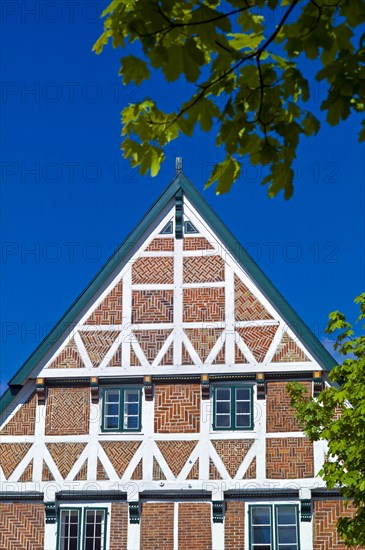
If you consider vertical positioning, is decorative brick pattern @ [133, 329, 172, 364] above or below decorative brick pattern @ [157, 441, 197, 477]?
above

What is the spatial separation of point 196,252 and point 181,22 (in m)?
16.4

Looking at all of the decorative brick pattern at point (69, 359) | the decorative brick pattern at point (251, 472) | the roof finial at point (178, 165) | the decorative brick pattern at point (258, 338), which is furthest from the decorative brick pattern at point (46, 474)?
the roof finial at point (178, 165)

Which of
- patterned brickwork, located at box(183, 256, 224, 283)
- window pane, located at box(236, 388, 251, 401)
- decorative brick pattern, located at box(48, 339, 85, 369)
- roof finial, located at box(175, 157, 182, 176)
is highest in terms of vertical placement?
roof finial, located at box(175, 157, 182, 176)

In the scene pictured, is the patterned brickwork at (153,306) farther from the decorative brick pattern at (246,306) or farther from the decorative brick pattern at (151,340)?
the decorative brick pattern at (246,306)

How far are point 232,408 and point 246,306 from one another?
231cm

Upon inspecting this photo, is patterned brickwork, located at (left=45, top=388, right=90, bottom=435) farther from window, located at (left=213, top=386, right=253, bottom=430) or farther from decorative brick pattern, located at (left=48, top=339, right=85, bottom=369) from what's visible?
window, located at (left=213, top=386, right=253, bottom=430)

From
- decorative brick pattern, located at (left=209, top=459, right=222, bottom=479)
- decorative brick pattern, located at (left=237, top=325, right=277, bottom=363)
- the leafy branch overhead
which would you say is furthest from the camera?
decorative brick pattern, located at (left=237, top=325, right=277, bottom=363)

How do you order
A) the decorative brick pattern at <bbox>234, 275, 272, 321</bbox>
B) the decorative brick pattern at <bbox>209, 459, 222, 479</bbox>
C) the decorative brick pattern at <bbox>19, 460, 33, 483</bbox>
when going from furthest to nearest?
the decorative brick pattern at <bbox>234, 275, 272, 321</bbox>, the decorative brick pattern at <bbox>19, 460, 33, 483</bbox>, the decorative brick pattern at <bbox>209, 459, 222, 479</bbox>

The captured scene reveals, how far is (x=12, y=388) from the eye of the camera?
2166 centimetres

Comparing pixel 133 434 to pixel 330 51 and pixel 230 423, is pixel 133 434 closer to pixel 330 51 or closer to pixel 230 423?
pixel 230 423

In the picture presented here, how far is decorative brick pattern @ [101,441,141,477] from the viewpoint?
818 inches

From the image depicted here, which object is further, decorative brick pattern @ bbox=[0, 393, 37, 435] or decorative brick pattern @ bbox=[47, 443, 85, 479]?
decorative brick pattern @ bbox=[0, 393, 37, 435]

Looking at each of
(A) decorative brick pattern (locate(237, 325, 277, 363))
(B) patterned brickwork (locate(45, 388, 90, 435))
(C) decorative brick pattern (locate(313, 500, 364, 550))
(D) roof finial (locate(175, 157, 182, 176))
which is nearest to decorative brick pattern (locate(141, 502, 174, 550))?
(B) patterned brickwork (locate(45, 388, 90, 435))

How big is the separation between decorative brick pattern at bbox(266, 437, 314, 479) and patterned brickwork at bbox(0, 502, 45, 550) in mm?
5055
